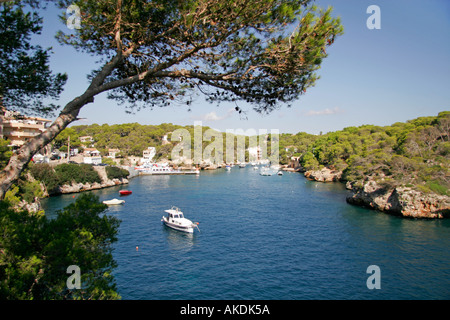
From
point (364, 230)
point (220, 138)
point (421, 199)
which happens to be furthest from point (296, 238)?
point (220, 138)

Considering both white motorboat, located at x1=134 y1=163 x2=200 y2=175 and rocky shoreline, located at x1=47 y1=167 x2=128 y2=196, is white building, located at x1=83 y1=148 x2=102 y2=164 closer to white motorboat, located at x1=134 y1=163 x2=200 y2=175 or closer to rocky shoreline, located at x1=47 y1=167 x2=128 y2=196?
rocky shoreline, located at x1=47 y1=167 x2=128 y2=196

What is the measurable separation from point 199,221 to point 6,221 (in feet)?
67.0

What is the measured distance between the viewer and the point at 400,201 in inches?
1143

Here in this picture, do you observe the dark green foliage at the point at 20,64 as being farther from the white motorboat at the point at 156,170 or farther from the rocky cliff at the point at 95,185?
the white motorboat at the point at 156,170

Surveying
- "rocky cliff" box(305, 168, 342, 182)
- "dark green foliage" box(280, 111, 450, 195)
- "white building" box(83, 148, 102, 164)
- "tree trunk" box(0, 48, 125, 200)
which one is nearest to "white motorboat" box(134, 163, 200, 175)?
"white building" box(83, 148, 102, 164)

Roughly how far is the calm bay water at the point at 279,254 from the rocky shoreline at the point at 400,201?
53.7 inches

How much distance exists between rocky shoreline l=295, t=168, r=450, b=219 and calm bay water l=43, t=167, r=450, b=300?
136 centimetres

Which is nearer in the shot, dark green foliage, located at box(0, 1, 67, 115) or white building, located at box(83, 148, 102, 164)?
dark green foliage, located at box(0, 1, 67, 115)

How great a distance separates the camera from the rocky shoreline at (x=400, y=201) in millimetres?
27953

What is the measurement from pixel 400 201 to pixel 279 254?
1705cm

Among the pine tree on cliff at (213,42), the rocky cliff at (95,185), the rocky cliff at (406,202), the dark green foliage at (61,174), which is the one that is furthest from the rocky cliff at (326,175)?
the pine tree on cliff at (213,42)

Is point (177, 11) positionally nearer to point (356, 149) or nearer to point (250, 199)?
point (250, 199)

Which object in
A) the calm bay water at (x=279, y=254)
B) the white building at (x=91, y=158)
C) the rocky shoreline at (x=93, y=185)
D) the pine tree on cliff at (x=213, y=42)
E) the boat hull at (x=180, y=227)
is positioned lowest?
the calm bay water at (x=279, y=254)

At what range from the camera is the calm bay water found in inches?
579
